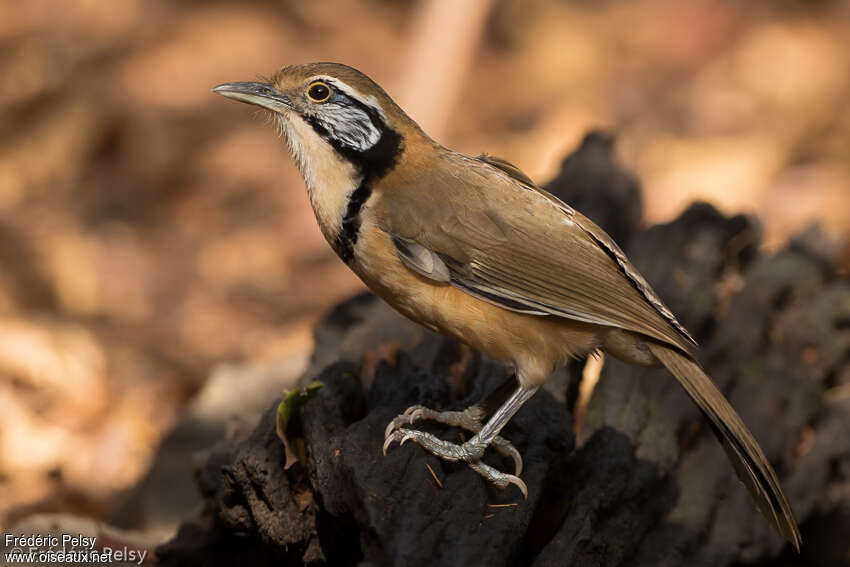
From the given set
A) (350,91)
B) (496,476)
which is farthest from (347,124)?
(496,476)

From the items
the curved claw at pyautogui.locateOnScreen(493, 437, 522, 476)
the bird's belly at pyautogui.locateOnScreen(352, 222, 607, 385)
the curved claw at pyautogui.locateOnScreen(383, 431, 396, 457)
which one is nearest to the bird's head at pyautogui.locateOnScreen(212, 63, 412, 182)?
the bird's belly at pyautogui.locateOnScreen(352, 222, 607, 385)

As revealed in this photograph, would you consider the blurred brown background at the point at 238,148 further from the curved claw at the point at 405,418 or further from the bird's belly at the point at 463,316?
the bird's belly at the point at 463,316

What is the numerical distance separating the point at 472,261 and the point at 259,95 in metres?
1.24

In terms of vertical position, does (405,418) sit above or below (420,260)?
below

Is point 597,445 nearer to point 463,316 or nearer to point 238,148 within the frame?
point 463,316

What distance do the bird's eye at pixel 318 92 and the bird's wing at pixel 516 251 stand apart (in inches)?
21.0

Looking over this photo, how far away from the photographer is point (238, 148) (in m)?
10.1

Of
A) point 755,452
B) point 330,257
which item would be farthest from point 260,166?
point 755,452

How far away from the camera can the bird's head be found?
4113mm

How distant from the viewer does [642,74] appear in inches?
480

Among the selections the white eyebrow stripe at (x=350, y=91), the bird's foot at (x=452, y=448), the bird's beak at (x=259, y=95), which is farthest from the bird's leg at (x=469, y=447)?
→ the bird's beak at (x=259, y=95)

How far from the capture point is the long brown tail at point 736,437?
12.9 ft

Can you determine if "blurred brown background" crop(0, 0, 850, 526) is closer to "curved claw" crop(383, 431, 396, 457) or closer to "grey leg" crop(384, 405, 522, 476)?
"grey leg" crop(384, 405, 522, 476)

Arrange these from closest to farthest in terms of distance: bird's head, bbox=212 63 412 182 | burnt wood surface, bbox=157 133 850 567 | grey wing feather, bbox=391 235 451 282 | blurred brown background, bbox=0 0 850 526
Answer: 1. burnt wood surface, bbox=157 133 850 567
2. grey wing feather, bbox=391 235 451 282
3. bird's head, bbox=212 63 412 182
4. blurred brown background, bbox=0 0 850 526
